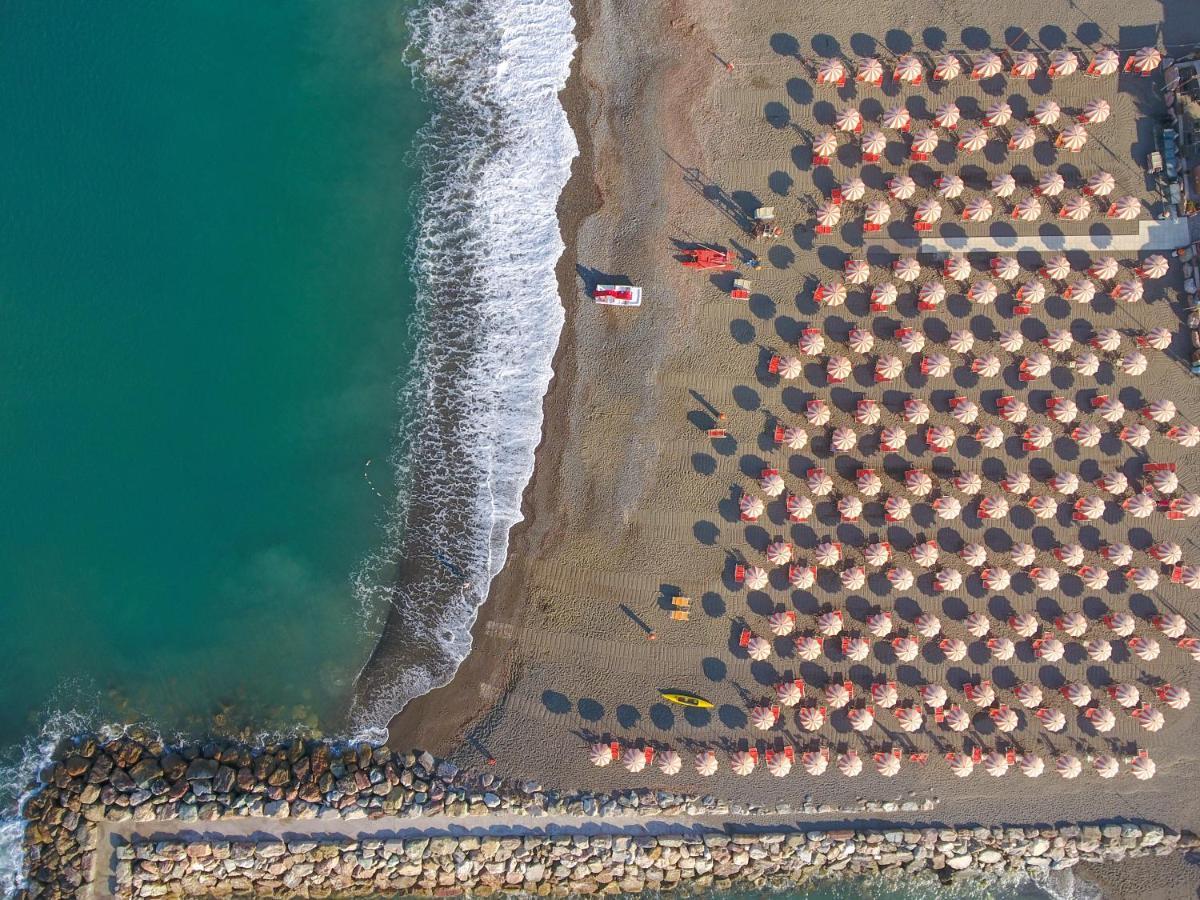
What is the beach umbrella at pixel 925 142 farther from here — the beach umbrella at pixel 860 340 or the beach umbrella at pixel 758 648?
the beach umbrella at pixel 758 648

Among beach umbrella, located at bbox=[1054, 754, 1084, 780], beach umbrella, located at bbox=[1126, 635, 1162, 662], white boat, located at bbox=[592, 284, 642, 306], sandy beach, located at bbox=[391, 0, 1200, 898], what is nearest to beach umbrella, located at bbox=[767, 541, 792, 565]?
sandy beach, located at bbox=[391, 0, 1200, 898]

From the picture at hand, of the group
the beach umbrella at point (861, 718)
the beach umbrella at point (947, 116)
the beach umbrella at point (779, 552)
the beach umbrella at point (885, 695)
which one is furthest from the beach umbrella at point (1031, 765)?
the beach umbrella at point (947, 116)

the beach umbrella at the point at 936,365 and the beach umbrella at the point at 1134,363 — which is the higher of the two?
the beach umbrella at the point at 1134,363

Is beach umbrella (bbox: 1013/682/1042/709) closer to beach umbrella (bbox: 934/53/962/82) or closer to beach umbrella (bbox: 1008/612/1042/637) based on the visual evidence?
beach umbrella (bbox: 1008/612/1042/637)

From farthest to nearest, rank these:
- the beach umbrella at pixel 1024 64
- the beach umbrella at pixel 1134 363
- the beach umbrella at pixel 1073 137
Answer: the beach umbrella at pixel 1024 64 → the beach umbrella at pixel 1073 137 → the beach umbrella at pixel 1134 363

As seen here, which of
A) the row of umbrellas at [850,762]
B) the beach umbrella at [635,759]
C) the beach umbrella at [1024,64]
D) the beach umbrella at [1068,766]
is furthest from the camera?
the beach umbrella at [1024,64]

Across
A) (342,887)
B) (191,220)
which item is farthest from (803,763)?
(191,220)
